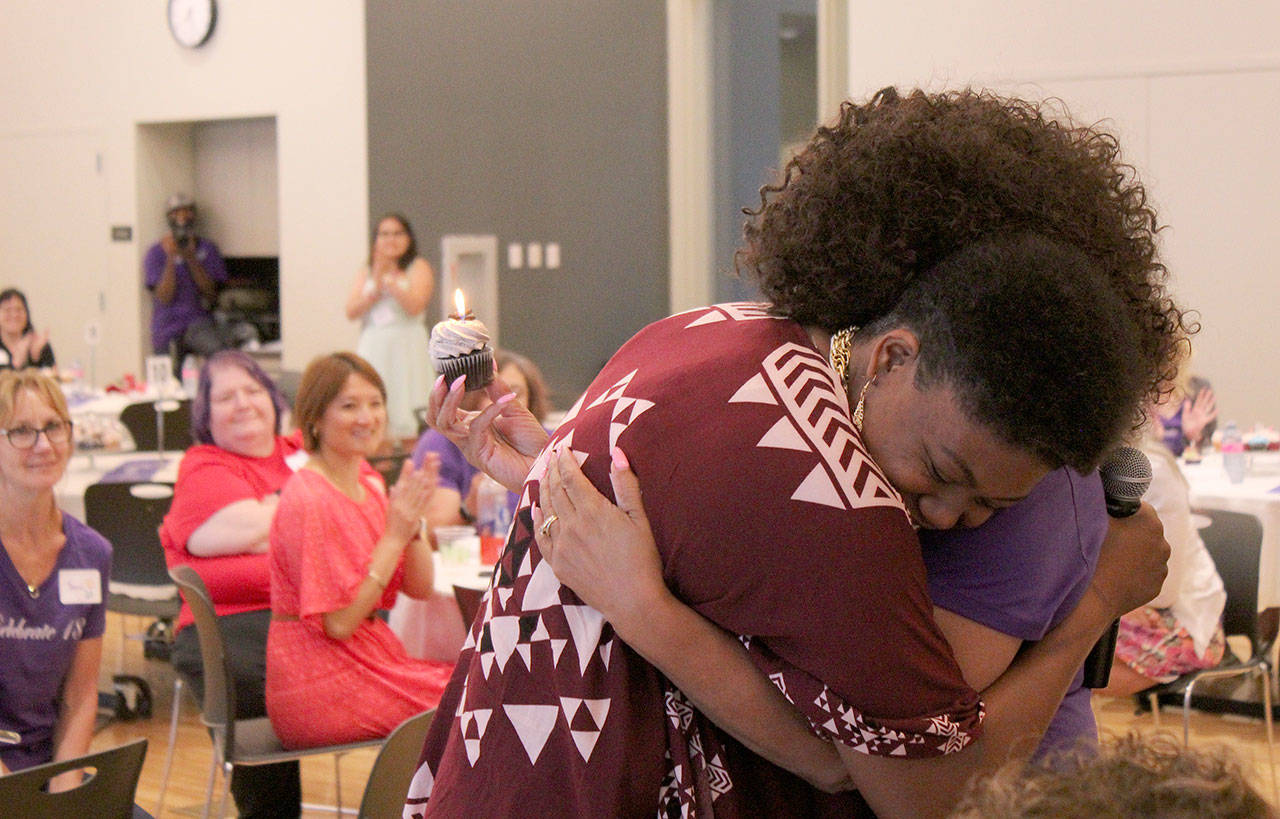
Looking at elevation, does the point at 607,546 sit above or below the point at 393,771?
above

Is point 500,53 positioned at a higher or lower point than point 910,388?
higher

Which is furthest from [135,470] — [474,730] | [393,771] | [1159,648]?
[474,730]

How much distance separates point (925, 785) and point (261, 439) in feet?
11.7

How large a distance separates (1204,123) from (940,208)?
6.76 metres

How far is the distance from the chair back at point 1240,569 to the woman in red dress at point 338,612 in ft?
7.99

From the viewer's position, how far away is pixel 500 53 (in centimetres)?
977

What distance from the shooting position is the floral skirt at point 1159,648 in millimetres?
4062

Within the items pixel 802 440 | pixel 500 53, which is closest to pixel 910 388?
pixel 802 440

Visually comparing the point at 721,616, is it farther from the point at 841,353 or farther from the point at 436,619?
the point at 436,619

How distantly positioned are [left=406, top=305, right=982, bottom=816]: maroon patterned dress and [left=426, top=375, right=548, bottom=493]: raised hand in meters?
0.37

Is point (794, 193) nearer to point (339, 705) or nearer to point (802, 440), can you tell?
point (802, 440)

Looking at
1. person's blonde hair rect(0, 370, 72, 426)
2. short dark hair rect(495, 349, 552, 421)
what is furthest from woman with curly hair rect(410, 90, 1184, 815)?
short dark hair rect(495, 349, 552, 421)

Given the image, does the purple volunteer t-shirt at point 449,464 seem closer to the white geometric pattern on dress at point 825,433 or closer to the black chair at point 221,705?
the black chair at point 221,705

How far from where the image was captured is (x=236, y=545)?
4.10 m
